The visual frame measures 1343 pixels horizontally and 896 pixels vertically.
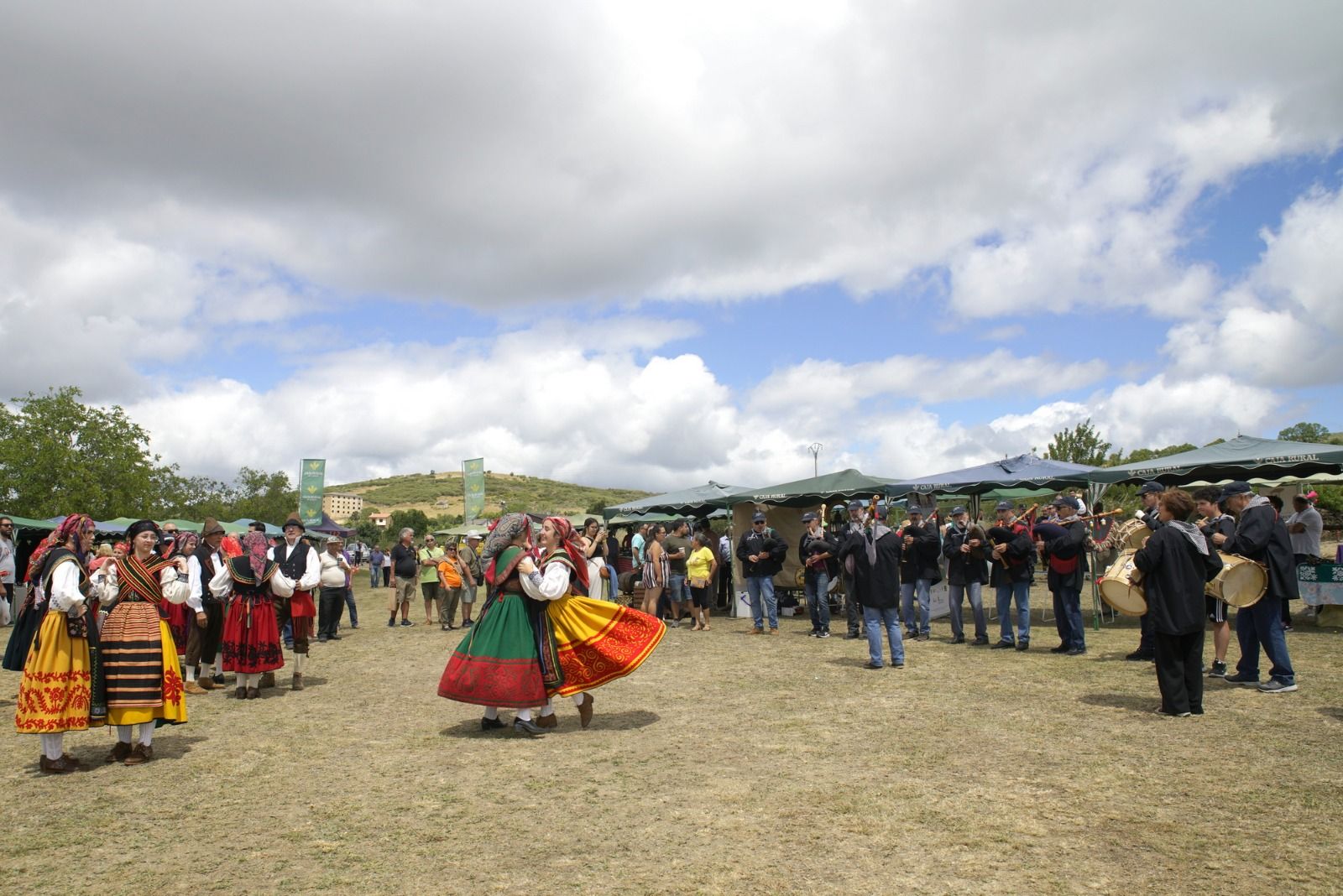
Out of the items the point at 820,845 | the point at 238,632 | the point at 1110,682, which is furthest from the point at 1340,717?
the point at 238,632

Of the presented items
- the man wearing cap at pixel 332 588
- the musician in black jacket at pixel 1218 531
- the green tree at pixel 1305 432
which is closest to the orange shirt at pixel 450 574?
the man wearing cap at pixel 332 588

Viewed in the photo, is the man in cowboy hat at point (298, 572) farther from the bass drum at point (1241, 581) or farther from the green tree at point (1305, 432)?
the green tree at point (1305, 432)

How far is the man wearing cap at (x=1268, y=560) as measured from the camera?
7.50 meters

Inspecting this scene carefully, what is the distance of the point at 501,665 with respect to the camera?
6730 mm

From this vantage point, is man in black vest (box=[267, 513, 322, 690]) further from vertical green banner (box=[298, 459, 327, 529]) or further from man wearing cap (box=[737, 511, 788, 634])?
vertical green banner (box=[298, 459, 327, 529])

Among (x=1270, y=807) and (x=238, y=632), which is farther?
(x=238, y=632)

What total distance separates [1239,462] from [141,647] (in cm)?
1452

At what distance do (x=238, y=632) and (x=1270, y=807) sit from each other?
856 cm

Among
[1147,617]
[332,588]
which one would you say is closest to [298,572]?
[332,588]

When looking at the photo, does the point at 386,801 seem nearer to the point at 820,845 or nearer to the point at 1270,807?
the point at 820,845

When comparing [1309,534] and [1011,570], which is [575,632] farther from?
[1309,534]

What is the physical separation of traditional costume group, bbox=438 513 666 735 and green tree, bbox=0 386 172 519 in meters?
40.7

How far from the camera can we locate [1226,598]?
7.88m

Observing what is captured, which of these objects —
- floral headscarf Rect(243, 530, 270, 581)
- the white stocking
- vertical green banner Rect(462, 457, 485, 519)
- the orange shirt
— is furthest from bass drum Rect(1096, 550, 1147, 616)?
vertical green banner Rect(462, 457, 485, 519)
